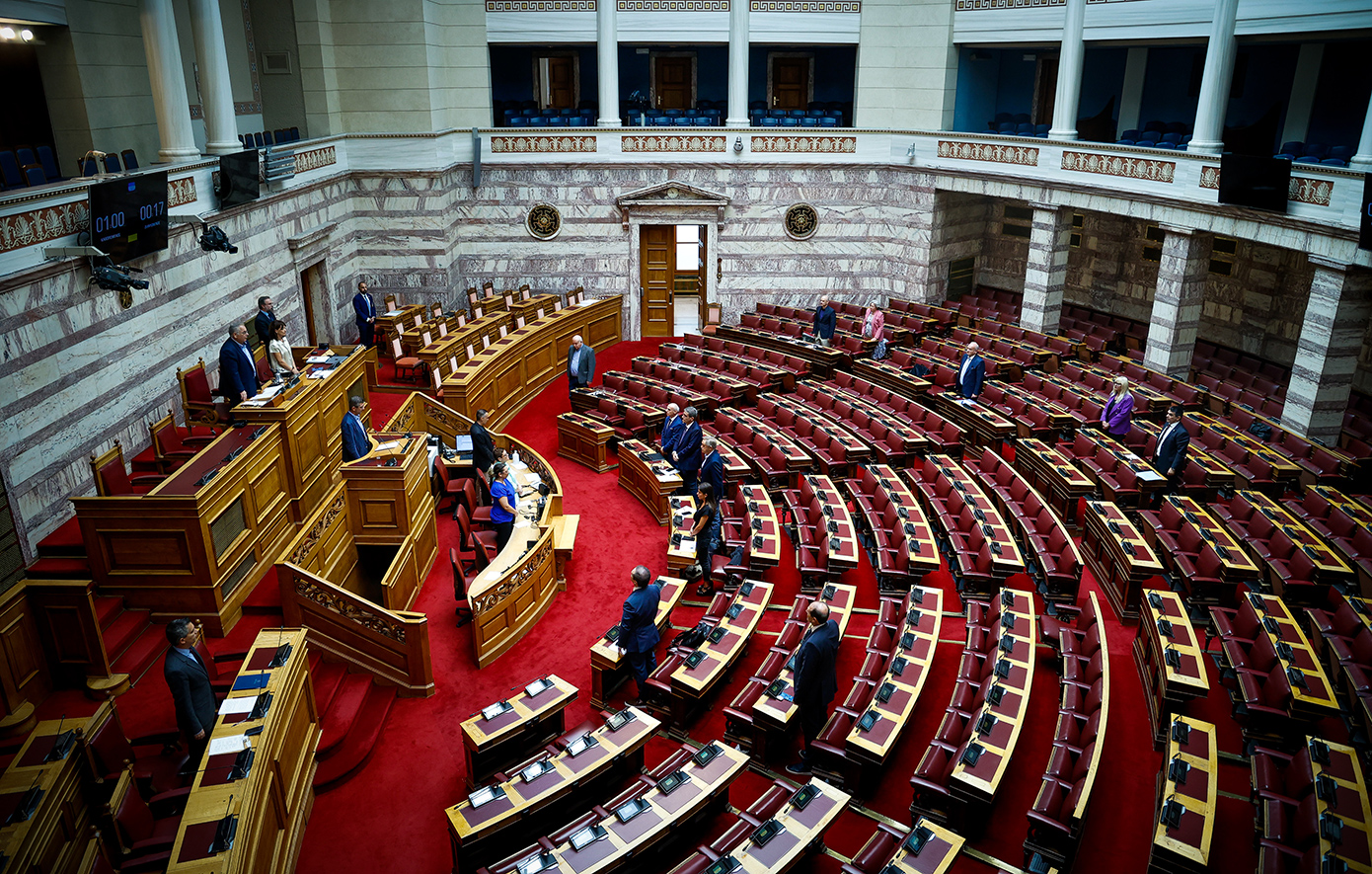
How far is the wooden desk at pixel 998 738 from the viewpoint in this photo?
6812 mm

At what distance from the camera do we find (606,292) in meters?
21.5

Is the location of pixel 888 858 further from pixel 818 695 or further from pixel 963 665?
pixel 963 665

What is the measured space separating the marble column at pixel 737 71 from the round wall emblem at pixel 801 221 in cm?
234

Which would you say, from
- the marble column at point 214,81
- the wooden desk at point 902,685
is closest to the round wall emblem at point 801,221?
the marble column at point 214,81

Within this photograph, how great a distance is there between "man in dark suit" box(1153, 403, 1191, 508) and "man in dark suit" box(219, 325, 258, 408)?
1199 cm

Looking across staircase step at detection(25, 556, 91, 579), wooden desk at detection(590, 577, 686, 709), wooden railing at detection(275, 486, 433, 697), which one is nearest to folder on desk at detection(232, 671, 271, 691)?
wooden railing at detection(275, 486, 433, 697)

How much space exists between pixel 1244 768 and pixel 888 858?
13.2ft

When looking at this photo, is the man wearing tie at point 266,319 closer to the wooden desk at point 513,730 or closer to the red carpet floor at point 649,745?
the red carpet floor at point 649,745

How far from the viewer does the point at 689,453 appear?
40.9 feet

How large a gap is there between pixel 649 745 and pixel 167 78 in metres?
11.3

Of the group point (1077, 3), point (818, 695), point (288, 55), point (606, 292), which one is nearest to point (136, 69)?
point (288, 55)

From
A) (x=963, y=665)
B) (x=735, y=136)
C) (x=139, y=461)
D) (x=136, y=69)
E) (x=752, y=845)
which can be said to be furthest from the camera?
(x=735, y=136)

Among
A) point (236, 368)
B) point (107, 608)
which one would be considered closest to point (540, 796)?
point (107, 608)

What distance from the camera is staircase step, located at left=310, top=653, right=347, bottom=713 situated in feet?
27.2
